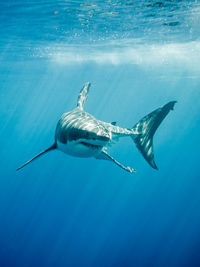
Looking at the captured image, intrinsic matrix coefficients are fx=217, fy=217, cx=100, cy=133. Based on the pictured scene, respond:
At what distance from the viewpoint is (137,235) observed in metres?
20.8

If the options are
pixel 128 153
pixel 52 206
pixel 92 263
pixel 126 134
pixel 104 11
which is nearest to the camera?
pixel 126 134

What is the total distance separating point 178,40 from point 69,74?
16705mm

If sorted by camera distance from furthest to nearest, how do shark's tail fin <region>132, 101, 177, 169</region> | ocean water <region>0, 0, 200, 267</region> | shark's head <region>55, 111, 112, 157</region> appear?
1. ocean water <region>0, 0, 200, 267</region>
2. shark's tail fin <region>132, 101, 177, 169</region>
3. shark's head <region>55, 111, 112, 157</region>

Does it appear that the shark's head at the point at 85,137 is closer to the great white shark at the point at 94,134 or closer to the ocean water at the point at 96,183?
the great white shark at the point at 94,134

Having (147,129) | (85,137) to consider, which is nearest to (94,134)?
(85,137)

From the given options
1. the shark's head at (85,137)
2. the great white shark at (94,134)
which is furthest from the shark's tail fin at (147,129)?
the shark's head at (85,137)

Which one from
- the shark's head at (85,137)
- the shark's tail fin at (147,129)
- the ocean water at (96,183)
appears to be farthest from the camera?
the ocean water at (96,183)

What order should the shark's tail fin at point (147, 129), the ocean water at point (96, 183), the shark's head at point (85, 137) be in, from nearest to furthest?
the shark's head at point (85, 137)
the shark's tail fin at point (147, 129)
the ocean water at point (96, 183)

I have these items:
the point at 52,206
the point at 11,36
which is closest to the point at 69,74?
the point at 11,36

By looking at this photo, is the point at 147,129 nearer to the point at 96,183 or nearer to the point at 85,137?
the point at 85,137

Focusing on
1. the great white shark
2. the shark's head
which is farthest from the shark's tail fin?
the shark's head

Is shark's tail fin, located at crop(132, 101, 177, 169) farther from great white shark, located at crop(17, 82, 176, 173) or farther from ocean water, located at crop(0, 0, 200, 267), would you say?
ocean water, located at crop(0, 0, 200, 267)

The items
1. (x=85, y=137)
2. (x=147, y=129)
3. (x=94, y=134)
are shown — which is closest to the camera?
(x=94, y=134)

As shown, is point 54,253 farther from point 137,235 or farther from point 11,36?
point 11,36
